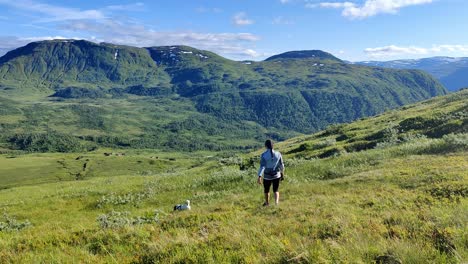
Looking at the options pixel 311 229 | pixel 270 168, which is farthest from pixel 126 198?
pixel 311 229

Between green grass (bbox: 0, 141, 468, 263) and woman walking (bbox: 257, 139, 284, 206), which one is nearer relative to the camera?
green grass (bbox: 0, 141, 468, 263)

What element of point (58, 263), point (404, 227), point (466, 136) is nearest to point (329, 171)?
point (466, 136)

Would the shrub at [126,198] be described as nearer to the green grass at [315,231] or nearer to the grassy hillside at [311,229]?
the grassy hillside at [311,229]

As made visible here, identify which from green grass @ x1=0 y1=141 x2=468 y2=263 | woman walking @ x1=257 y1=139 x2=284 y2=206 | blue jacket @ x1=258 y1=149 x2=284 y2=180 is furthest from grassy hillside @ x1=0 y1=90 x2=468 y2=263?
blue jacket @ x1=258 y1=149 x2=284 y2=180

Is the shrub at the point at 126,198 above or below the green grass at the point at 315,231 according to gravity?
below

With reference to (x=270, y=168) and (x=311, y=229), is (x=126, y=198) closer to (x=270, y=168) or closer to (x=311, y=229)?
(x=270, y=168)

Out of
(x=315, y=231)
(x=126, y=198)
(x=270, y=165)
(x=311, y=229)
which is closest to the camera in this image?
(x=315, y=231)

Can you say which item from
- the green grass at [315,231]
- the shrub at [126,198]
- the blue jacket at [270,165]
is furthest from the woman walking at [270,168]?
the shrub at [126,198]

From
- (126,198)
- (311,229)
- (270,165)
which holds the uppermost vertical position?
(270,165)

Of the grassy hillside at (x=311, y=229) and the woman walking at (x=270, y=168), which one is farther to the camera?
the woman walking at (x=270, y=168)

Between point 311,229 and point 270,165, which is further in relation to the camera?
point 270,165

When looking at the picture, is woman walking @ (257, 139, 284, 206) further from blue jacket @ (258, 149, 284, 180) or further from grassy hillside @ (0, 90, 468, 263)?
grassy hillside @ (0, 90, 468, 263)

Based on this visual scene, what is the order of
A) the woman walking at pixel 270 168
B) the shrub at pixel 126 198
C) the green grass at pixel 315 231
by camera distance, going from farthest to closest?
the shrub at pixel 126 198 → the woman walking at pixel 270 168 → the green grass at pixel 315 231

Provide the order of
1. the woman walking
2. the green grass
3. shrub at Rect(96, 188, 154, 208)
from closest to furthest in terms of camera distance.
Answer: the green grass < the woman walking < shrub at Rect(96, 188, 154, 208)
